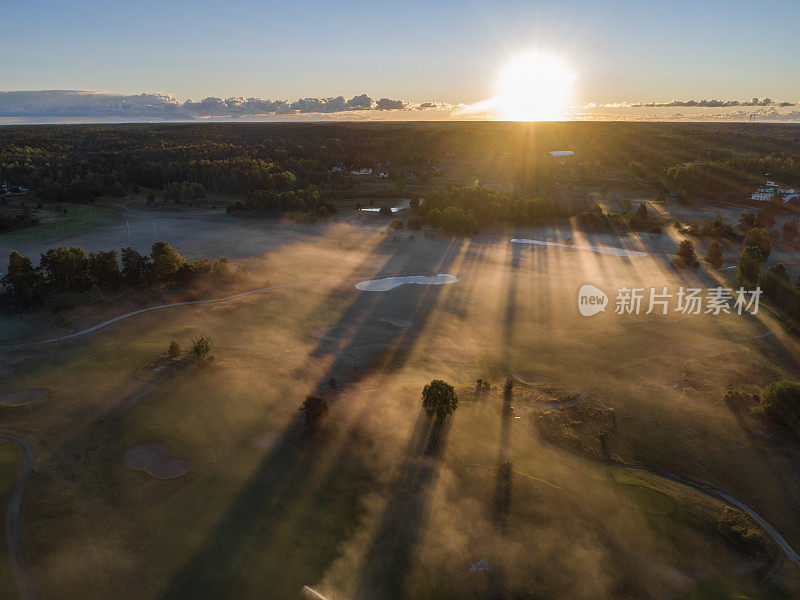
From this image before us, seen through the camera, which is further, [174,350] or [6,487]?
[174,350]

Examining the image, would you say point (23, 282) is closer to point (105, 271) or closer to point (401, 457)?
point (105, 271)

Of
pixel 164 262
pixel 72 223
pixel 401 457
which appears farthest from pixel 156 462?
pixel 72 223

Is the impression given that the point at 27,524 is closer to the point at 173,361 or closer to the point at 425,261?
the point at 173,361

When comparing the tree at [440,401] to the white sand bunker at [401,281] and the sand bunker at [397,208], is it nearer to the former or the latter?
the white sand bunker at [401,281]

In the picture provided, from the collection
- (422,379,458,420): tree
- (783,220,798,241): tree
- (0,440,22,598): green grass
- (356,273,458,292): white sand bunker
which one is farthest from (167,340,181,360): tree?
(783,220,798,241): tree

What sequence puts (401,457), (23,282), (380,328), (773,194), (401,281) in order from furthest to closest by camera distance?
1. (773,194)
2. (401,281)
3. (23,282)
4. (380,328)
5. (401,457)

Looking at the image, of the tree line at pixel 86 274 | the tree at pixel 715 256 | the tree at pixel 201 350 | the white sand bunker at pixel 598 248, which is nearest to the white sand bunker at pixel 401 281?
the tree line at pixel 86 274
